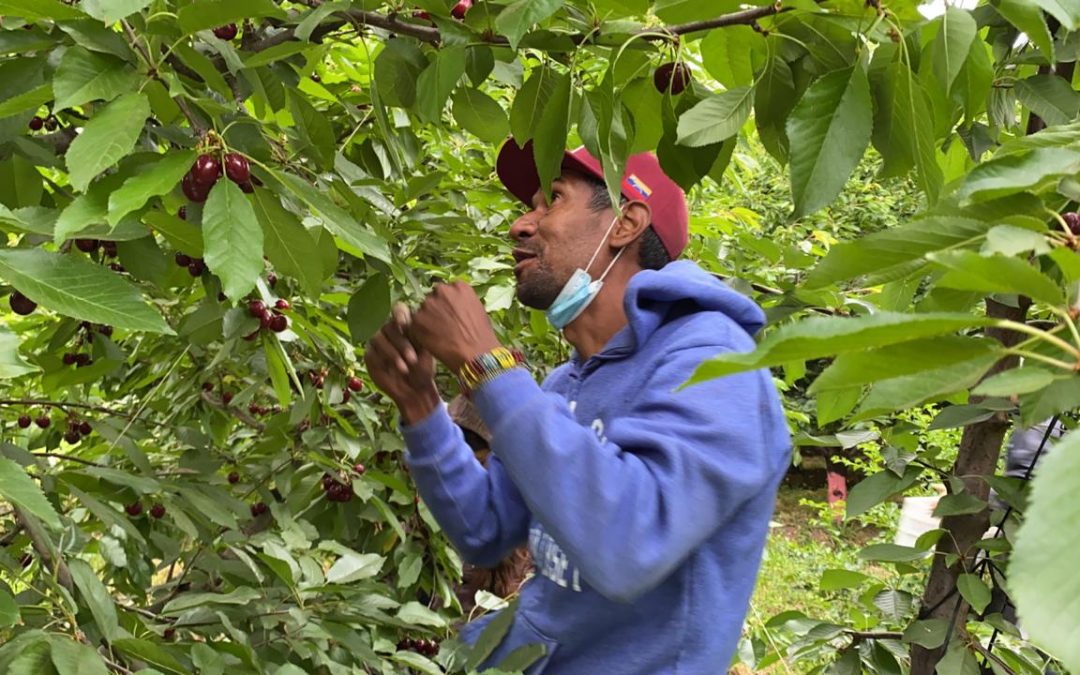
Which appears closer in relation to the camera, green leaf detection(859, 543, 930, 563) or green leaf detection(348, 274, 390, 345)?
green leaf detection(348, 274, 390, 345)

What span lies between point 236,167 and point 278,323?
1000 mm

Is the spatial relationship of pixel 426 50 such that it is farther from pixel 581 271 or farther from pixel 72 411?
pixel 72 411

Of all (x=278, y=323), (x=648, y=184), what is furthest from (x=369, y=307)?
(x=648, y=184)

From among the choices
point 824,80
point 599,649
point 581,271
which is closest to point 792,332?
point 824,80

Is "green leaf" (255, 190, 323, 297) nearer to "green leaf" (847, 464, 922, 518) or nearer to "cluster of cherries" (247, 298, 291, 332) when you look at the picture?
"cluster of cherries" (247, 298, 291, 332)

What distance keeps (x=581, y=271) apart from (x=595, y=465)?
2.53ft

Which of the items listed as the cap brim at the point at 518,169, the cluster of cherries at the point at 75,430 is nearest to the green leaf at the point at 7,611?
the cap brim at the point at 518,169

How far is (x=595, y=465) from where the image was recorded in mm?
1425

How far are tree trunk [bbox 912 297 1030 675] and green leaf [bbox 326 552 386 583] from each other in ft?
4.31

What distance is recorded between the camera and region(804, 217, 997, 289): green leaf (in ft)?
2.15

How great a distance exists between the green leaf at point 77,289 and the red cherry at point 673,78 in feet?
2.89

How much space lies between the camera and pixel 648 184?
7.26ft

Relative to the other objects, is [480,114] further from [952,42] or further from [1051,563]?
[1051,563]

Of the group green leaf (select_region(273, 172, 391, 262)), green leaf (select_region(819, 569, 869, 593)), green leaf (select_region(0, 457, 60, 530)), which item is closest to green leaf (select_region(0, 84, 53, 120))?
green leaf (select_region(273, 172, 391, 262))
